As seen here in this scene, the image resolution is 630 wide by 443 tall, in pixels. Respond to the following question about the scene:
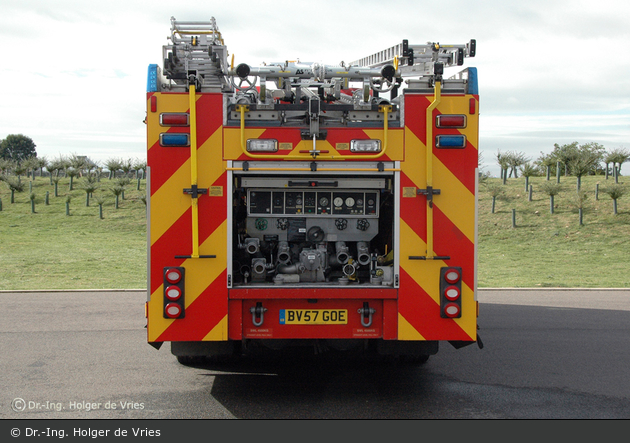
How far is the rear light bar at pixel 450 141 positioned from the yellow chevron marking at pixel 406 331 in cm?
141

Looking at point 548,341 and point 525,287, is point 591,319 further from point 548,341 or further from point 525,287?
point 525,287

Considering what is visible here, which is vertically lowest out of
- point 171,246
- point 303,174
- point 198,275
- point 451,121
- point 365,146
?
point 198,275

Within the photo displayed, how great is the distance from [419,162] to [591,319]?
5354mm

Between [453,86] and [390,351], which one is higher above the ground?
[453,86]

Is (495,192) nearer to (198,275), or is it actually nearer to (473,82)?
(473,82)

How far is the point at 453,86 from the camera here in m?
4.73

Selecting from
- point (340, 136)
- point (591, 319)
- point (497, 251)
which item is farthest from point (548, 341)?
point (497, 251)

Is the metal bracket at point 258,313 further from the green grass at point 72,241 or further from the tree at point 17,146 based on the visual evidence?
the tree at point 17,146

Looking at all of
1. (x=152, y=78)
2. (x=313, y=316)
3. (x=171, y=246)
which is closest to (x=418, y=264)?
(x=313, y=316)

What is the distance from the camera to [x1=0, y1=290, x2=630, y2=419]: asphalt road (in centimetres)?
482

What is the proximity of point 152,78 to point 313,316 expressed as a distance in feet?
7.65

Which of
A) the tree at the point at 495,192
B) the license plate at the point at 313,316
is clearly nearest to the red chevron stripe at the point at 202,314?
the license plate at the point at 313,316

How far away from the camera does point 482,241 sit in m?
21.4

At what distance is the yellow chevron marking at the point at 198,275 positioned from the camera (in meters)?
4.63
